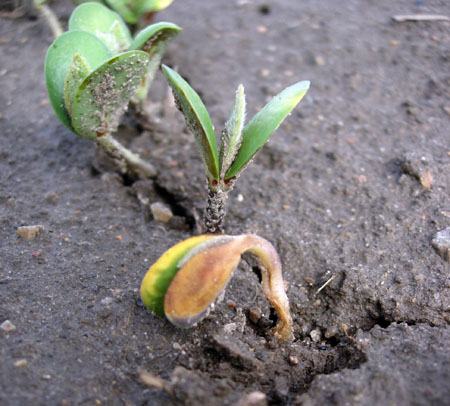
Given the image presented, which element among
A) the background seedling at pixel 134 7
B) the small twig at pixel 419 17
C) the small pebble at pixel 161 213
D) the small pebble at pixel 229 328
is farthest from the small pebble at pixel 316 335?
the small twig at pixel 419 17

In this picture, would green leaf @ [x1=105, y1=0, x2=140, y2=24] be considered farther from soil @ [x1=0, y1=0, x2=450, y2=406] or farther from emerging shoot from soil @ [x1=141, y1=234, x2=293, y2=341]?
emerging shoot from soil @ [x1=141, y1=234, x2=293, y2=341]

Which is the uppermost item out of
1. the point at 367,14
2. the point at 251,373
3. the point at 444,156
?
the point at 367,14

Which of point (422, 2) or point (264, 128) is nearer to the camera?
point (264, 128)

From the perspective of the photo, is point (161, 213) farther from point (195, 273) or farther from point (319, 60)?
point (319, 60)

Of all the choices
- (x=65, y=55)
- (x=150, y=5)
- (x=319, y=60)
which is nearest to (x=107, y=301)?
(x=65, y=55)

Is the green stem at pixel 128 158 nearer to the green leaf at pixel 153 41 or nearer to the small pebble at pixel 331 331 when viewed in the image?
the green leaf at pixel 153 41

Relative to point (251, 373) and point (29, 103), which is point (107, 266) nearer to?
point (251, 373)

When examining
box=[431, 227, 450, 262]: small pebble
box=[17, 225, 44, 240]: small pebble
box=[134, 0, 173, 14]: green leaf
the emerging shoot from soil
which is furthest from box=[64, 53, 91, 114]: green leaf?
box=[431, 227, 450, 262]: small pebble

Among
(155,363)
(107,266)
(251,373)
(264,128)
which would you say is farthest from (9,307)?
(264,128)

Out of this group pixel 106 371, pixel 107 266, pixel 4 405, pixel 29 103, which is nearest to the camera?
pixel 4 405
